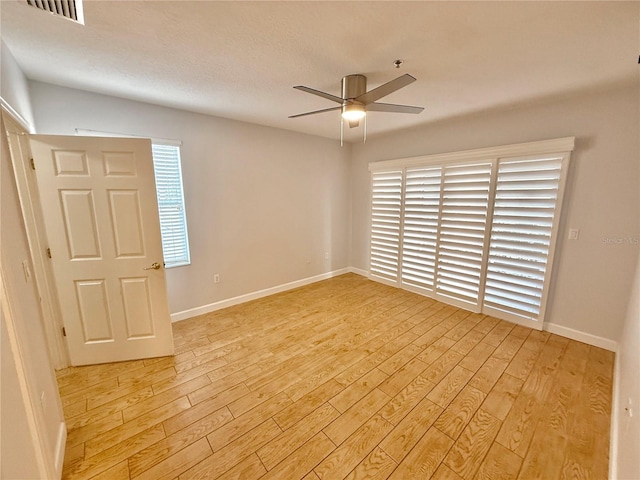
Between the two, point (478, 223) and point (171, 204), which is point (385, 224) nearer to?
point (478, 223)

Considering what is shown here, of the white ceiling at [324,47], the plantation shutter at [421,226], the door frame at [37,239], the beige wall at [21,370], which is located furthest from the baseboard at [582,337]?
the door frame at [37,239]

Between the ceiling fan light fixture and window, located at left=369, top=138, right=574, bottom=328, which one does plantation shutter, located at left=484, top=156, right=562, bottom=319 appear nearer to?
window, located at left=369, top=138, right=574, bottom=328

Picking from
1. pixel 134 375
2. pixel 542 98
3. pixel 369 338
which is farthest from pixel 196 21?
pixel 542 98

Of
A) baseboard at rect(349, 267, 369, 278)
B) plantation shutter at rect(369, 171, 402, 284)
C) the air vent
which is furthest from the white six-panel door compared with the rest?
baseboard at rect(349, 267, 369, 278)

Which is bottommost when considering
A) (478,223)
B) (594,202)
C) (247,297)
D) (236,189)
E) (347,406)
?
(347,406)

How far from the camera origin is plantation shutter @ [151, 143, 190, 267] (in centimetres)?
294

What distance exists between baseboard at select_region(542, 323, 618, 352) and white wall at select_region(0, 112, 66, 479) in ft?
14.0

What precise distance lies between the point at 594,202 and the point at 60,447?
4.69m

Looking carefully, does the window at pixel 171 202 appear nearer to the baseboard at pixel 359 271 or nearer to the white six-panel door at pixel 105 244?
the white six-panel door at pixel 105 244

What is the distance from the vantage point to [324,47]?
1.72m

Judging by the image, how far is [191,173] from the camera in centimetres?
310

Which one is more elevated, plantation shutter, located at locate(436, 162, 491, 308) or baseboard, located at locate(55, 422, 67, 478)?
plantation shutter, located at locate(436, 162, 491, 308)

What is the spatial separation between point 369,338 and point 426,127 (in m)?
3.02

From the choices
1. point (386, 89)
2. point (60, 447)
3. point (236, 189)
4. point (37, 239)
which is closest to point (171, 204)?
point (236, 189)
